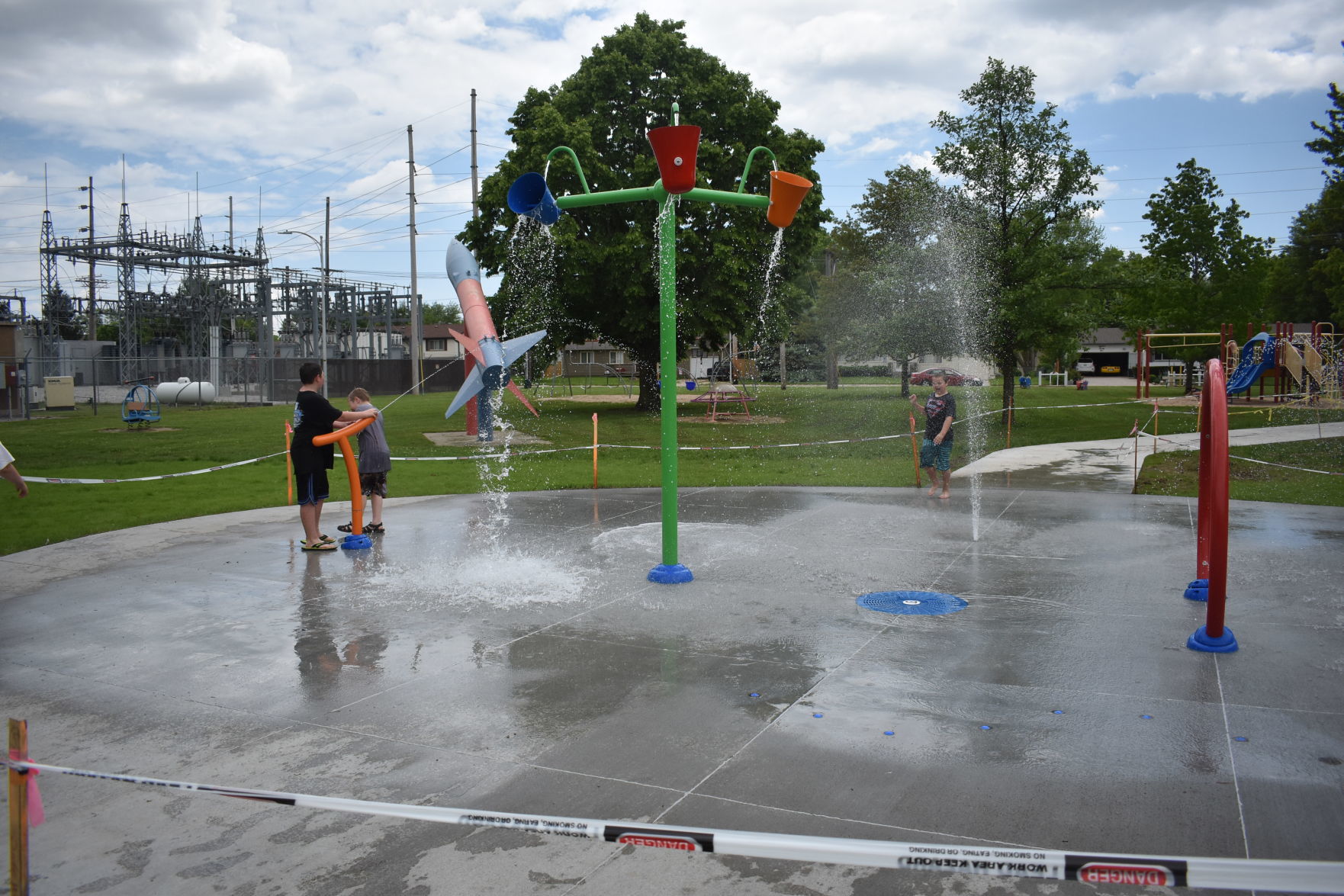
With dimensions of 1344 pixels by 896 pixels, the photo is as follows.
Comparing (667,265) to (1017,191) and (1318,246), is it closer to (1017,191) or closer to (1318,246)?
(1017,191)

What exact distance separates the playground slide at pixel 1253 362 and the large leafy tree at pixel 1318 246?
7.90m

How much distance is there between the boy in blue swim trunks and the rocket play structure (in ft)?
23.7

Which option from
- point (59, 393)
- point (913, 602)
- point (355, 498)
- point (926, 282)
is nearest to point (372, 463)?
point (355, 498)

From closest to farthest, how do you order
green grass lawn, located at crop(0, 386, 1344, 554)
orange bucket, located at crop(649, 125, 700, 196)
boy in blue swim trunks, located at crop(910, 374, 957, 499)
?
1. orange bucket, located at crop(649, 125, 700, 196)
2. boy in blue swim trunks, located at crop(910, 374, 957, 499)
3. green grass lawn, located at crop(0, 386, 1344, 554)

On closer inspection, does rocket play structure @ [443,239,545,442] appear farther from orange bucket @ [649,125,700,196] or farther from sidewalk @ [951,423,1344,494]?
orange bucket @ [649,125,700,196]

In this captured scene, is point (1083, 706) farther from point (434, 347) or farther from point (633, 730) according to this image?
point (434, 347)

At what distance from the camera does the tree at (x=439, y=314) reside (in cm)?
13500

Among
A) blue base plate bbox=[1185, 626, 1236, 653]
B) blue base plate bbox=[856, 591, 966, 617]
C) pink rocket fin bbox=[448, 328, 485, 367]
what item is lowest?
blue base plate bbox=[856, 591, 966, 617]

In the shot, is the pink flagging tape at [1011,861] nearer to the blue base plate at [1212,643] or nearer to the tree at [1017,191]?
the blue base plate at [1212,643]

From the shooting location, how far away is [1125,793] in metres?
Result: 4.10

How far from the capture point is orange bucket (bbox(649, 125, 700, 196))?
727 centimetres

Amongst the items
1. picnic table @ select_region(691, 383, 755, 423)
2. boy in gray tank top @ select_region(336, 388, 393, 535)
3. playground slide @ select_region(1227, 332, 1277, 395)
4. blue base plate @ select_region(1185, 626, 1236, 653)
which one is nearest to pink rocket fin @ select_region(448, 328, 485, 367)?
boy in gray tank top @ select_region(336, 388, 393, 535)

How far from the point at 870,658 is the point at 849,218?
163 ft

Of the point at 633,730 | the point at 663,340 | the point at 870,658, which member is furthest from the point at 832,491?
the point at 633,730
